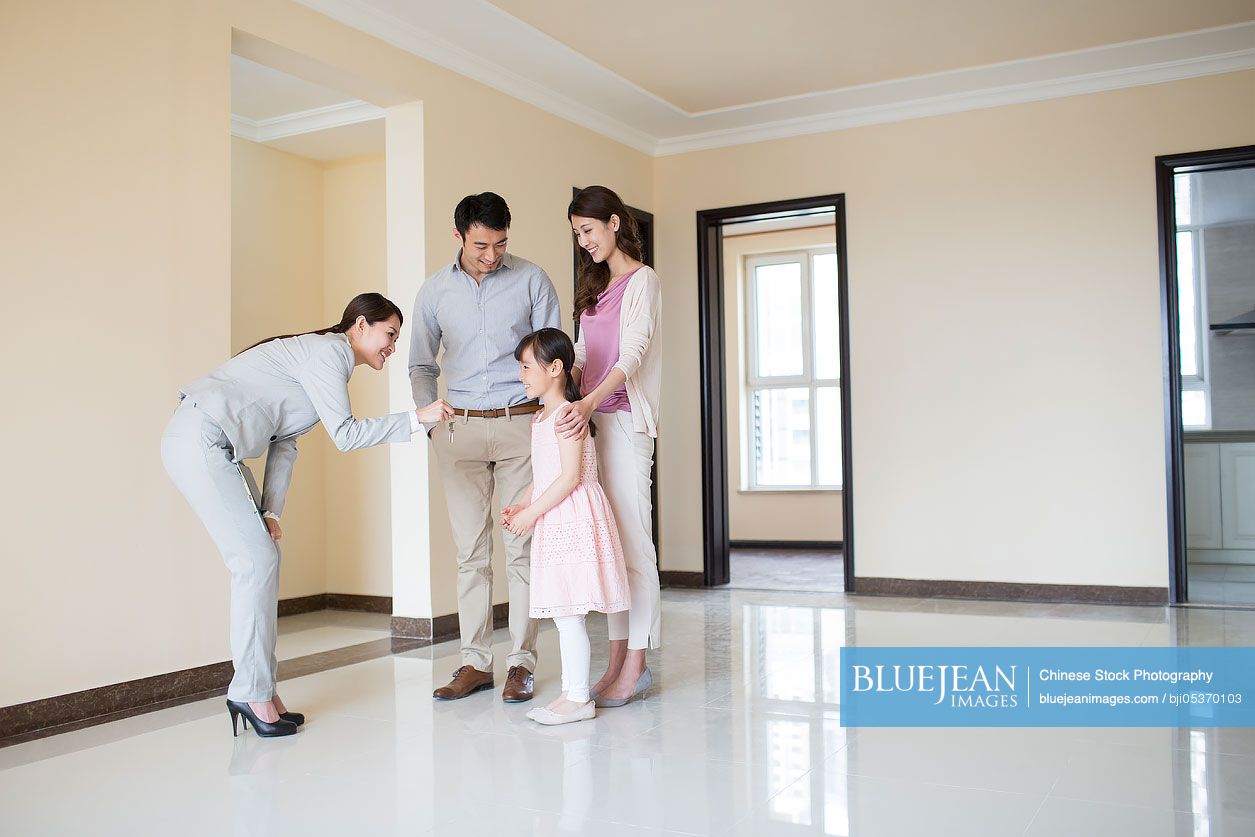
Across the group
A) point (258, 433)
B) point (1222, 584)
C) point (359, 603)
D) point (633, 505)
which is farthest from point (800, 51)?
point (1222, 584)

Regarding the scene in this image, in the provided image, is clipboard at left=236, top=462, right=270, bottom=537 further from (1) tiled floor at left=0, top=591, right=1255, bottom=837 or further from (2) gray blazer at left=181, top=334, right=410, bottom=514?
(1) tiled floor at left=0, top=591, right=1255, bottom=837

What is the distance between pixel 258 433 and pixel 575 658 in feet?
3.46

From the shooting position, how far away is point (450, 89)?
462 centimetres

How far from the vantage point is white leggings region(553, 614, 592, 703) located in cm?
284

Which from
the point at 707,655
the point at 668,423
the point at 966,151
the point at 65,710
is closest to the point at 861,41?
the point at 966,151

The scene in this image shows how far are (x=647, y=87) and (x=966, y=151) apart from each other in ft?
5.65

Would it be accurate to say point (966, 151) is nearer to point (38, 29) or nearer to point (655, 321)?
point (655, 321)

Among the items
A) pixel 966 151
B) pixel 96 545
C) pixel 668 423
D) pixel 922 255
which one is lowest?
pixel 96 545

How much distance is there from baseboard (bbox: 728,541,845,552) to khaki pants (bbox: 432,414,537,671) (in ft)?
16.9

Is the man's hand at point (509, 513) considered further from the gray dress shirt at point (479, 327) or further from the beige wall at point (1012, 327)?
the beige wall at point (1012, 327)

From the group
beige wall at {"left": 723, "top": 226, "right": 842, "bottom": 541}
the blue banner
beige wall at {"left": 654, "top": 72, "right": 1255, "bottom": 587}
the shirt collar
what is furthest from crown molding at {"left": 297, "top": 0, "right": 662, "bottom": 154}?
the blue banner

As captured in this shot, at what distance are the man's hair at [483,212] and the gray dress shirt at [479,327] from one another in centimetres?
16

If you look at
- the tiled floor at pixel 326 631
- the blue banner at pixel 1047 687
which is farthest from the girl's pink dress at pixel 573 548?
the tiled floor at pixel 326 631

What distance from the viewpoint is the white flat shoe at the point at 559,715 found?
9.31 ft
